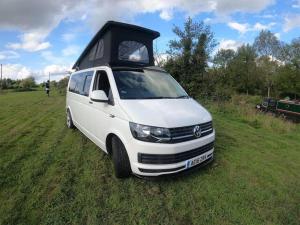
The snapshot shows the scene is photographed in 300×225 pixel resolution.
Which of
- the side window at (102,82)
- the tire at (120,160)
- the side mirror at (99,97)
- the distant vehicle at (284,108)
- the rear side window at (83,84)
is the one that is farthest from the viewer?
the distant vehicle at (284,108)

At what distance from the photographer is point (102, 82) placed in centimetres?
510

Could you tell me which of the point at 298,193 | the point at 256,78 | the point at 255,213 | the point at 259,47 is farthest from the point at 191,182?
the point at 259,47

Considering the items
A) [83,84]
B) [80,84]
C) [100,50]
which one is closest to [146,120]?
[83,84]

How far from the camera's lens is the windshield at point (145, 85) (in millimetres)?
A: 4453

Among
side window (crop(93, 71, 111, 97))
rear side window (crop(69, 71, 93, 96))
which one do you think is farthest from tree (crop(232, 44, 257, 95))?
side window (crop(93, 71, 111, 97))

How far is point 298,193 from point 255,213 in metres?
1.17

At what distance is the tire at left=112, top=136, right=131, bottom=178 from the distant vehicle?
13.1m

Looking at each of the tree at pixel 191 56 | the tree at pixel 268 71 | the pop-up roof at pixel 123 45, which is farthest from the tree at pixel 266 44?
the pop-up roof at pixel 123 45

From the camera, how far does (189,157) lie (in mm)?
3822

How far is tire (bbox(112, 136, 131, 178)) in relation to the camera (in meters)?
3.97

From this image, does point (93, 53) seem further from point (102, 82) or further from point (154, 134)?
point (154, 134)

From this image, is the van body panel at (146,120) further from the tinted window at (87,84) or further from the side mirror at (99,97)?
the tinted window at (87,84)

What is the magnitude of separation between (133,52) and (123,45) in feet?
1.09

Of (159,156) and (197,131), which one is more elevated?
(197,131)
